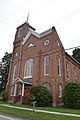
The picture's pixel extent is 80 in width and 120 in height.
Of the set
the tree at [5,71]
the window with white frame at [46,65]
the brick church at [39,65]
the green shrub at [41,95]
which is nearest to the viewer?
the green shrub at [41,95]

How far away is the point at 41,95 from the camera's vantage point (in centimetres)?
1997

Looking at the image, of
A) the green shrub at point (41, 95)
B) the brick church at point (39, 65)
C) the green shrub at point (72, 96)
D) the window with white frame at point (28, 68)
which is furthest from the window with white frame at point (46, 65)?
the green shrub at point (72, 96)

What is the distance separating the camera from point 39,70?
24578 mm

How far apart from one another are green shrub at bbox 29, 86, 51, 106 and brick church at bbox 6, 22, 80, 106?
106cm

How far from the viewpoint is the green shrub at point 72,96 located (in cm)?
1892

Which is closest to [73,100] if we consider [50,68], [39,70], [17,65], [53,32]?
[50,68]

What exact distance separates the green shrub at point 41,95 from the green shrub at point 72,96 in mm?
2296

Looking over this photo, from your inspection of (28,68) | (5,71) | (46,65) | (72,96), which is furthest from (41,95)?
(5,71)

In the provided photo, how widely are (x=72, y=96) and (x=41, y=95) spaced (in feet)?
13.1

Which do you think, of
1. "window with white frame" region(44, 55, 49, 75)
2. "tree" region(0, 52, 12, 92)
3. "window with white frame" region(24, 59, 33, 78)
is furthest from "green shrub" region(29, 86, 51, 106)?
"tree" region(0, 52, 12, 92)

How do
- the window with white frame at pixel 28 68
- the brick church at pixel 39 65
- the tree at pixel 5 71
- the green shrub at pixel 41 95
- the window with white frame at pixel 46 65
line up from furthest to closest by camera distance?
the tree at pixel 5 71
the window with white frame at pixel 28 68
the window with white frame at pixel 46 65
the brick church at pixel 39 65
the green shrub at pixel 41 95

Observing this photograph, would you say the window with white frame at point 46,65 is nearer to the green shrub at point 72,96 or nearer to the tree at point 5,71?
the green shrub at point 72,96

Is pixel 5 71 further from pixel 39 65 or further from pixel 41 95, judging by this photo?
pixel 41 95

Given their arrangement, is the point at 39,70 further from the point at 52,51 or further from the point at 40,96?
the point at 40,96
